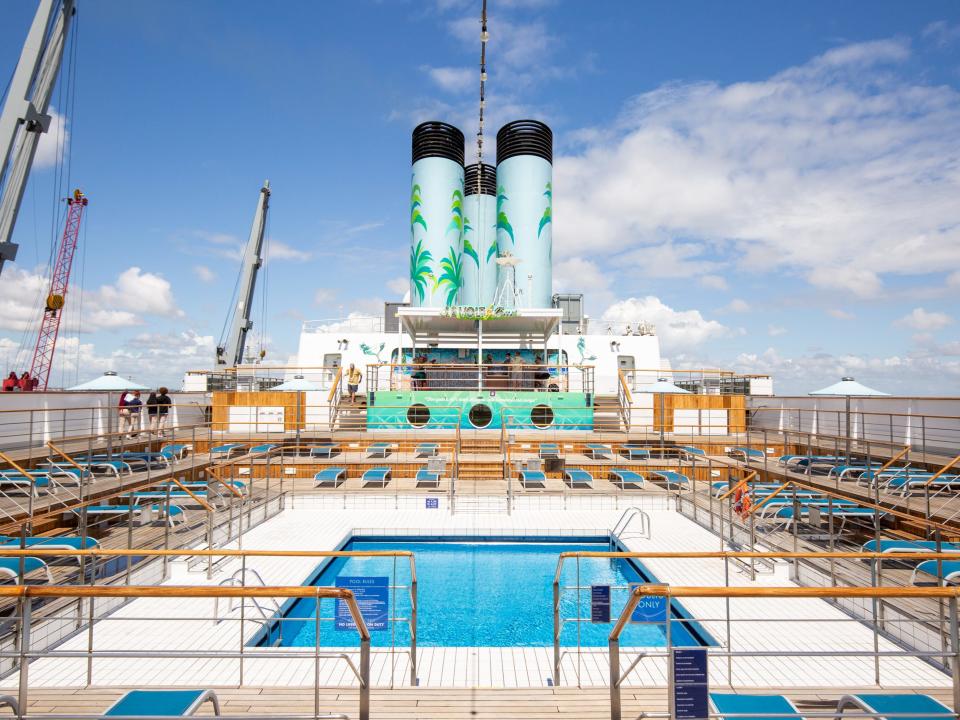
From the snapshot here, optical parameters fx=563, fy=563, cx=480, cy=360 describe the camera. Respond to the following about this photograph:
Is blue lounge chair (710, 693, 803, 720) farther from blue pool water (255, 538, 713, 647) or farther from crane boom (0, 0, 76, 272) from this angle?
crane boom (0, 0, 76, 272)

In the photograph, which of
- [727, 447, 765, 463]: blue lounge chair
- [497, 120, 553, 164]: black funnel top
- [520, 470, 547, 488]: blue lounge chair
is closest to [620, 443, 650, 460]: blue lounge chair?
[727, 447, 765, 463]: blue lounge chair

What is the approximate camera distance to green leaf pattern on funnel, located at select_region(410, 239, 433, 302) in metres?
24.3

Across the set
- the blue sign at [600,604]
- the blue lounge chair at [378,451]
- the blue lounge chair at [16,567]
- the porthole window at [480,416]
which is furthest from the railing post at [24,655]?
the porthole window at [480,416]

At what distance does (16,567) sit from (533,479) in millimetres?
8634

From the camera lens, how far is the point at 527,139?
24891 millimetres

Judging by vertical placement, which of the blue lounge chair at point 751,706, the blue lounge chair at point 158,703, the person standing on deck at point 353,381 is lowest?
the blue lounge chair at point 751,706

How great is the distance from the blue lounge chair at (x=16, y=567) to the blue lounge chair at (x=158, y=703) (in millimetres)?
2377

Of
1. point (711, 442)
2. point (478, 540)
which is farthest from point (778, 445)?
point (478, 540)

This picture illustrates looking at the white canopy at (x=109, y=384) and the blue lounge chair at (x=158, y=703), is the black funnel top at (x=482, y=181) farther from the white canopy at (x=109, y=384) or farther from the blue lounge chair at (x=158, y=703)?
the blue lounge chair at (x=158, y=703)

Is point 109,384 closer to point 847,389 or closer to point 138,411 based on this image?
point 138,411

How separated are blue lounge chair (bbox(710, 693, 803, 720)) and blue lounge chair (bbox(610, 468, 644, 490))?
900 centimetres

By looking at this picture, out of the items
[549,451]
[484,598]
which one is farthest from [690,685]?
[549,451]

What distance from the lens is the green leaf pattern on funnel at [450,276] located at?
2441 cm

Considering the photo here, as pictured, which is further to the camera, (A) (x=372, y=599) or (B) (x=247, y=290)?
(B) (x=247, y=290)
